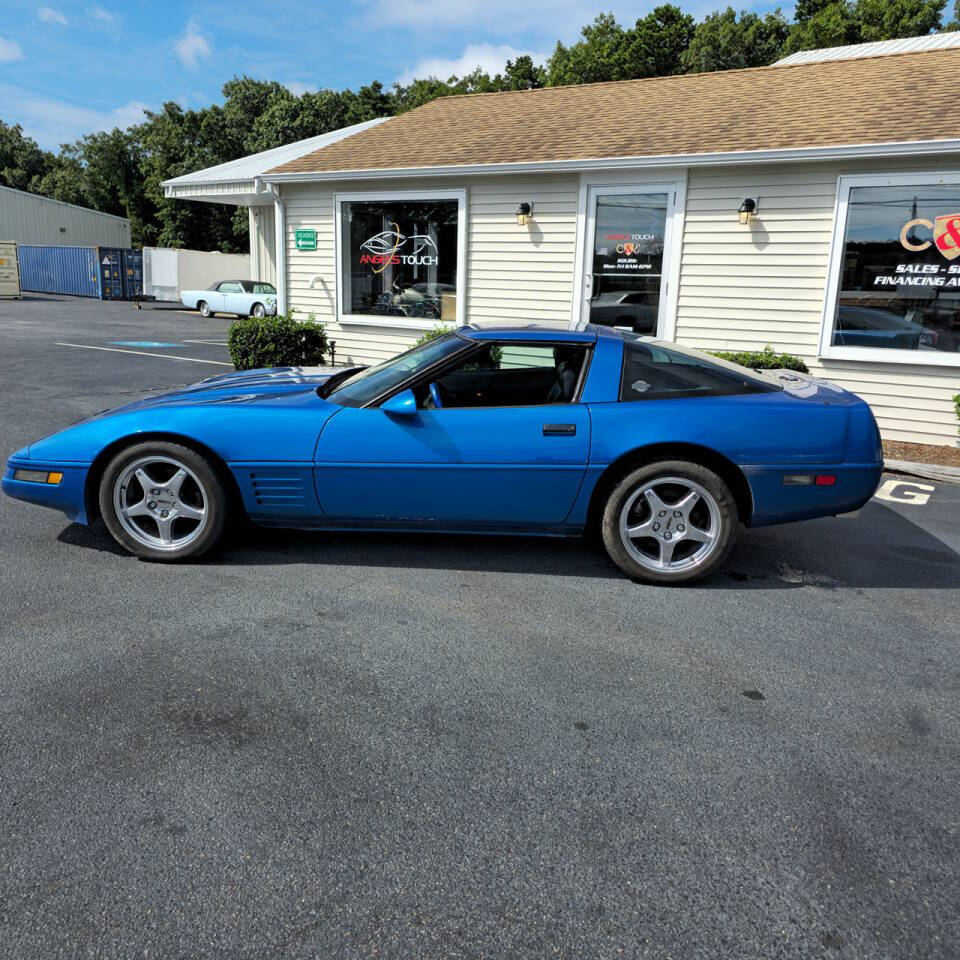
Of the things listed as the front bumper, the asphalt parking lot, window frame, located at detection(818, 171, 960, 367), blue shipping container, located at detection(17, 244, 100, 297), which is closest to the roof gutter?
window frame, located at detection(818, 171, 960, 367)

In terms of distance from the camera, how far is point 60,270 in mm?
38562

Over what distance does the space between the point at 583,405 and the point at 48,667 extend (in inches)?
106

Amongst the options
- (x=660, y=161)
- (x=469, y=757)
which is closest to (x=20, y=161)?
(x=660, y=161)

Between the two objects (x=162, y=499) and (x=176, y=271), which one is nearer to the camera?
(x=162, y=499)

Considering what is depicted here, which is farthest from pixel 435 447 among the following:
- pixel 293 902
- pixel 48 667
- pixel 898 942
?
pixel 898 942

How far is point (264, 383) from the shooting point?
185 inches

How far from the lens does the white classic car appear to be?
2434 centimetres

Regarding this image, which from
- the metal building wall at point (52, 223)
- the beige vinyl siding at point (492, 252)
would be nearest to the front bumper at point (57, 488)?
the beige vinyl siding at point (492, 252)

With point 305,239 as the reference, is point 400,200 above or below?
above

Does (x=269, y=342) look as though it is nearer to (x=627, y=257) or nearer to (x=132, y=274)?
(x=627, y=257)

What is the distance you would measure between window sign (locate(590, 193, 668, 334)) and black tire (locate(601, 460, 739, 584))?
5.88m

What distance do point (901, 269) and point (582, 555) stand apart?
5804 mm

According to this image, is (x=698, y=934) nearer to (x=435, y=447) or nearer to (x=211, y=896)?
(x=211, y=896)

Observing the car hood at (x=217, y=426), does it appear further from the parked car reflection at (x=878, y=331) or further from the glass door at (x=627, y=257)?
the parked car reflection at (x=878, y=331)
